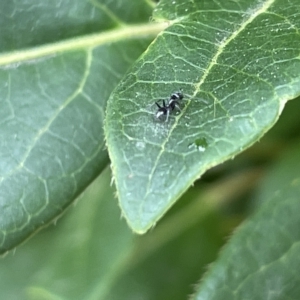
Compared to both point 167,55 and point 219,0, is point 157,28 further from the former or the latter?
point 167,55

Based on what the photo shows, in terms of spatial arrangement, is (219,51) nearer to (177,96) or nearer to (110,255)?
(177,96)

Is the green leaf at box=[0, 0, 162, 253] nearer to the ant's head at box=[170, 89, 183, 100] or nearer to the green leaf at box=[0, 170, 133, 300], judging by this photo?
the ant's head at box=[170, 89, 183, 100]

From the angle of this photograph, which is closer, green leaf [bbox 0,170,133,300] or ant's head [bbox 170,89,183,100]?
ant's head [bbox 170,89,183,100]

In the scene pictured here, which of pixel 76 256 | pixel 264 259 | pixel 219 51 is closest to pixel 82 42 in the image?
pixel 219 51

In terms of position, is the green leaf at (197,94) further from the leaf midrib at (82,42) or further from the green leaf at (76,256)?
the green leaf at (76,256)

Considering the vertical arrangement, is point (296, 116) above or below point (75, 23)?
below

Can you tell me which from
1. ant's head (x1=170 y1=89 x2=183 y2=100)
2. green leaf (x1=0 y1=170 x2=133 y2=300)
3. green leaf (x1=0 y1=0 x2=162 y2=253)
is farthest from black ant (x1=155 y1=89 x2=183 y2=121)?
green leaf (x1=0 y1=170 x2=133 y2=300)

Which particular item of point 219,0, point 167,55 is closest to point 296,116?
point 219,0
